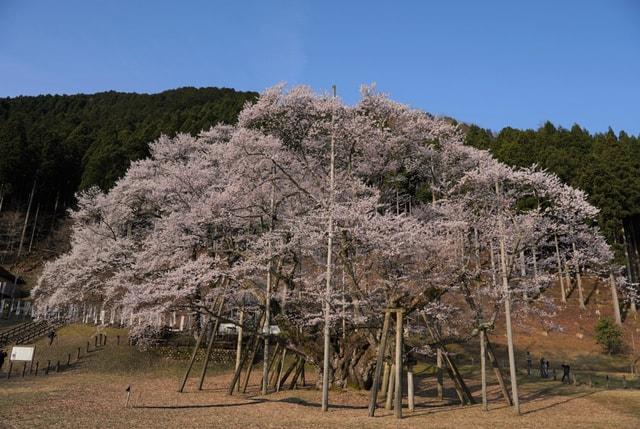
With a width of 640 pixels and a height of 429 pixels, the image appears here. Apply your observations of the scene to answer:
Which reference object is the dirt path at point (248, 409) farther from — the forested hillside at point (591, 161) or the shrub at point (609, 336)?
the forested hillside at point (591, 161)

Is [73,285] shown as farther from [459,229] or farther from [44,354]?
[459,229]

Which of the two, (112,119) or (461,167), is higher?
(112,119)

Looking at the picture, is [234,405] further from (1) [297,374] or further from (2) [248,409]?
(1) [297,374]

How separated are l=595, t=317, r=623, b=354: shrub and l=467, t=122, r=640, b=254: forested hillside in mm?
6764

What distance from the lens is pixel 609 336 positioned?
32.2 m

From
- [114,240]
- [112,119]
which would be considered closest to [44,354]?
[114,240]

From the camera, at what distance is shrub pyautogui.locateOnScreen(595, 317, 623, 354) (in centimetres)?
3212

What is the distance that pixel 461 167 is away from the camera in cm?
1952

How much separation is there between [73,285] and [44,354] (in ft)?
12.2

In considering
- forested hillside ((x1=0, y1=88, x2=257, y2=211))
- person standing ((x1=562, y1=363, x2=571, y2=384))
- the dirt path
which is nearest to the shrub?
person standing ((x1=562, y1=363, x2=571, y2=384))

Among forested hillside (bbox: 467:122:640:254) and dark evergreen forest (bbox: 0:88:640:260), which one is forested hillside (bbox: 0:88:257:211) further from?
forested hillside (bbox: 467:122:640:254)

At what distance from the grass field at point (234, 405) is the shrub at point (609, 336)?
1410 cm

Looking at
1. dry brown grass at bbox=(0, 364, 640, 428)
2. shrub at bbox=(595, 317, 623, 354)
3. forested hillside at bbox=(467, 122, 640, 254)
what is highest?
forested hillside at bbox=(467, 122, 640, 254)

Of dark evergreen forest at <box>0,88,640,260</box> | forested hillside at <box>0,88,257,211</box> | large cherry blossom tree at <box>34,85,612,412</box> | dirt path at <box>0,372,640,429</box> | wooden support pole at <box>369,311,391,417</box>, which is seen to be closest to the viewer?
dirt path at <box>0,372,640,429</box>
